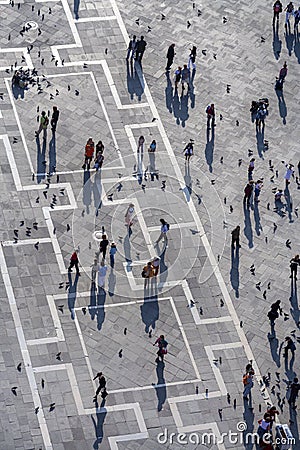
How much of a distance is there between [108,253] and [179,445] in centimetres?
1475

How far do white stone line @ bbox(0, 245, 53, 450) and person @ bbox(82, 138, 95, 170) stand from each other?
964 centimetres

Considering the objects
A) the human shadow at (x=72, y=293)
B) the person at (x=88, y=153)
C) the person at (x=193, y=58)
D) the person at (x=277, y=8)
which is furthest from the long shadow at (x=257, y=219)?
the person at (x=277, y=8)

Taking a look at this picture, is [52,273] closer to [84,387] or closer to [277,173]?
[84,387]

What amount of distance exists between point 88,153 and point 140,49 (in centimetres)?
1201

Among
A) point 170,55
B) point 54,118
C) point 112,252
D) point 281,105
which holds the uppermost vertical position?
point 170,55

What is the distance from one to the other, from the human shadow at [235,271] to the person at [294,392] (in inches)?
317

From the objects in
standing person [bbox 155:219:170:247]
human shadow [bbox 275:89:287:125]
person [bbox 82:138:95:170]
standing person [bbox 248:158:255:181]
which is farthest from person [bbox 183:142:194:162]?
human shadow [bbox 275:89:287:125]

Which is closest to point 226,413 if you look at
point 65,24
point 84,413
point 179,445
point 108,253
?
point 179,445

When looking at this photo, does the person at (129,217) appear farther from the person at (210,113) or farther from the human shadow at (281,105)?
the human shadow at (281,105)

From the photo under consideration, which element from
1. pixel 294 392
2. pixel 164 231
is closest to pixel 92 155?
pixel 164 231

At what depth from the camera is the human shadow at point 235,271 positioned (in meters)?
81.6

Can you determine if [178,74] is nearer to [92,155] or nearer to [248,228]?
[92,155]

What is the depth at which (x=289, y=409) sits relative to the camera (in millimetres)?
75562

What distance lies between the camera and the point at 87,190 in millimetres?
Answer: 86125
